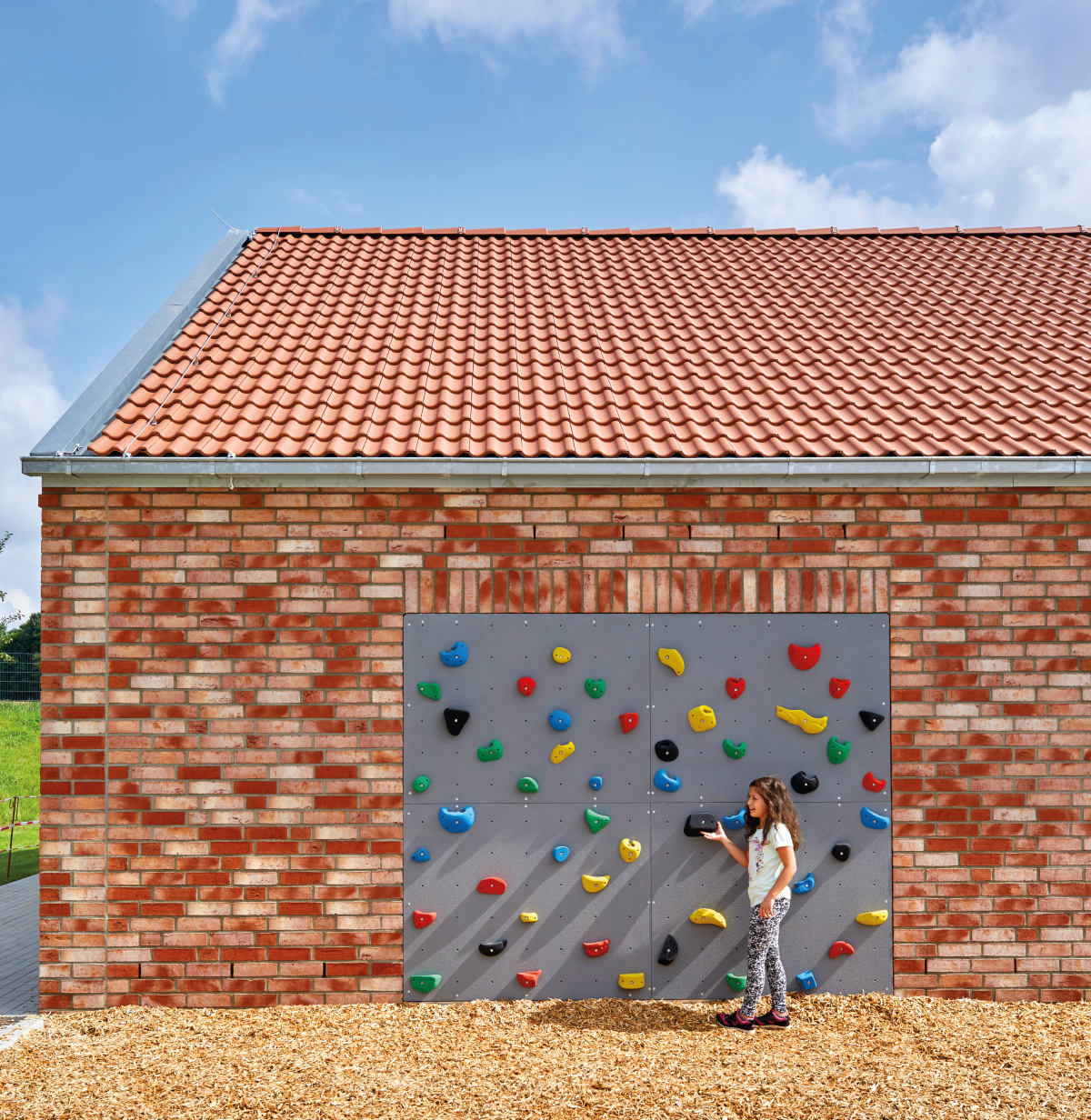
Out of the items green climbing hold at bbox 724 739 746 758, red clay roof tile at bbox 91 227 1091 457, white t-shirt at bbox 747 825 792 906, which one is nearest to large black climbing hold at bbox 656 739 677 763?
green climbing hold at bbox 724 739 746 758

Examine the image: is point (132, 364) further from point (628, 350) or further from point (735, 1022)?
point (735, 1022)

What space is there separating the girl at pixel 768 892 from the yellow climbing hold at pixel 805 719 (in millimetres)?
408

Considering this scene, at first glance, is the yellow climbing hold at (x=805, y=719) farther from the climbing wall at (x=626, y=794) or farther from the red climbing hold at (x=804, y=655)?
the red climbing hold at (x=804, y=655)

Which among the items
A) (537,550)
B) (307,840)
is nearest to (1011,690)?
(537,550)

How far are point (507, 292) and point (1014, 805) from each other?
209 inches

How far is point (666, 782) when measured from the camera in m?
4.43

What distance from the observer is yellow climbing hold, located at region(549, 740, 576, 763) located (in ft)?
14.5

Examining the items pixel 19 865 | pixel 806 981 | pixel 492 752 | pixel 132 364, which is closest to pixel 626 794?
pixel 492 752

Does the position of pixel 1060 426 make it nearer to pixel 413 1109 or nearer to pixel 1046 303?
pixel 1046 303

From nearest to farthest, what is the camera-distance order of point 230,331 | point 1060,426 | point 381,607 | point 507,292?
point 381,607
point 1060,426
point 230,331
point 507,292

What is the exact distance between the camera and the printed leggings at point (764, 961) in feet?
13.4

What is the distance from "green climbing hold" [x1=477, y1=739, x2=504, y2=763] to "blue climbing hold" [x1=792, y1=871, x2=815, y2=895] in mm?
1821

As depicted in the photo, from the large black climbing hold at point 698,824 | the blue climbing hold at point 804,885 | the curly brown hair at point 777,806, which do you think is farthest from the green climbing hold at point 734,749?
the blue climbing hold at point 804,885

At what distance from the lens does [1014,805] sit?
4488 mm
